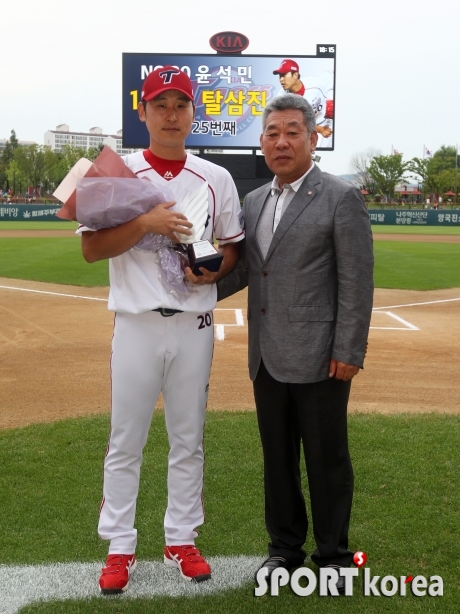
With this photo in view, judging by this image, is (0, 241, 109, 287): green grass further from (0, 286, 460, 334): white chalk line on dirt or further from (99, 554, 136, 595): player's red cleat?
(99, 554, 136, 595): player's red cleat

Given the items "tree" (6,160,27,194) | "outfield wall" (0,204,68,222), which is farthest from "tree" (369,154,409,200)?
"outfield wall" (0,204,68,222)

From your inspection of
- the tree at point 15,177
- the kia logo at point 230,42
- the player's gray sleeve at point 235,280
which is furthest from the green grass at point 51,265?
A: the tree at point 15,177

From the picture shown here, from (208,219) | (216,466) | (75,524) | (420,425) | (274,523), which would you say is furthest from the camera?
(420,425)

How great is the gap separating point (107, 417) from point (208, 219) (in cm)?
305

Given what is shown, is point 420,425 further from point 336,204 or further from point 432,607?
point 336,204

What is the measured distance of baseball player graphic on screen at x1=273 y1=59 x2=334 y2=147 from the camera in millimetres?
23406

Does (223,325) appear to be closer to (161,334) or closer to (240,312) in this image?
(240,312)

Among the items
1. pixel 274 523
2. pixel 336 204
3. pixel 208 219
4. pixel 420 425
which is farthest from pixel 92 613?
pixel 420 425

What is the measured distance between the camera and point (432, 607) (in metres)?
2.94

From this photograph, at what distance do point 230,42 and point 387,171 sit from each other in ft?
201

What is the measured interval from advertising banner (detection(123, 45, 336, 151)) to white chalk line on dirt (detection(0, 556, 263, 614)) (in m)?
21.2

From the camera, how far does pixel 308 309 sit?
9.81 ft

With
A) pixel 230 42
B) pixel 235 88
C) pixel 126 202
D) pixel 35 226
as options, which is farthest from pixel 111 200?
pixel 35 226

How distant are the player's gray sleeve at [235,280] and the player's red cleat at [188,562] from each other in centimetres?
114
